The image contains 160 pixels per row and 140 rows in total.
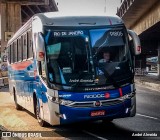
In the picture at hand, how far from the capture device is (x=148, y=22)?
103 feet

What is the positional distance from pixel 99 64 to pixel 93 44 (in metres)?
0.53

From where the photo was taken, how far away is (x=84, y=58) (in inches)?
400

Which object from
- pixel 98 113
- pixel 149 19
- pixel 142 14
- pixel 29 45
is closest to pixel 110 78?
pixel 98 113

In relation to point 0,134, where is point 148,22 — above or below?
above

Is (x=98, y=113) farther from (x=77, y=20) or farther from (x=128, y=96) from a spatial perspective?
(x=77, y=20)

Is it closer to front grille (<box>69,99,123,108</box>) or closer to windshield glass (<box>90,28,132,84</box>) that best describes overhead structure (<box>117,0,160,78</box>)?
windshield glass (<box>90,28,132,84</box>)

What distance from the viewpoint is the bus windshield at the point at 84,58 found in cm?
1001

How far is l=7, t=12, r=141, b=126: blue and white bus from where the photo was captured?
9.80 metres

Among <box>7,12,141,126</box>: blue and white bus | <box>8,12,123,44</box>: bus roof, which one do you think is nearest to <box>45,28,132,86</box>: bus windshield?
<box>7,12,141,126</box>: blue and white bus

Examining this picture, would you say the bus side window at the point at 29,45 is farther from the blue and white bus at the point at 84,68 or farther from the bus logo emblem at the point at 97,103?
the bus logo emblem at the point at 97,103

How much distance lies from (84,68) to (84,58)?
25 cm

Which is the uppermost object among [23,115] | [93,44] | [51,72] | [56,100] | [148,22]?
[148,22]

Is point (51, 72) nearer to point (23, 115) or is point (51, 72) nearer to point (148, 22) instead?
point (23, 115)

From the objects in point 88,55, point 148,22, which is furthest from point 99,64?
point 148,22
